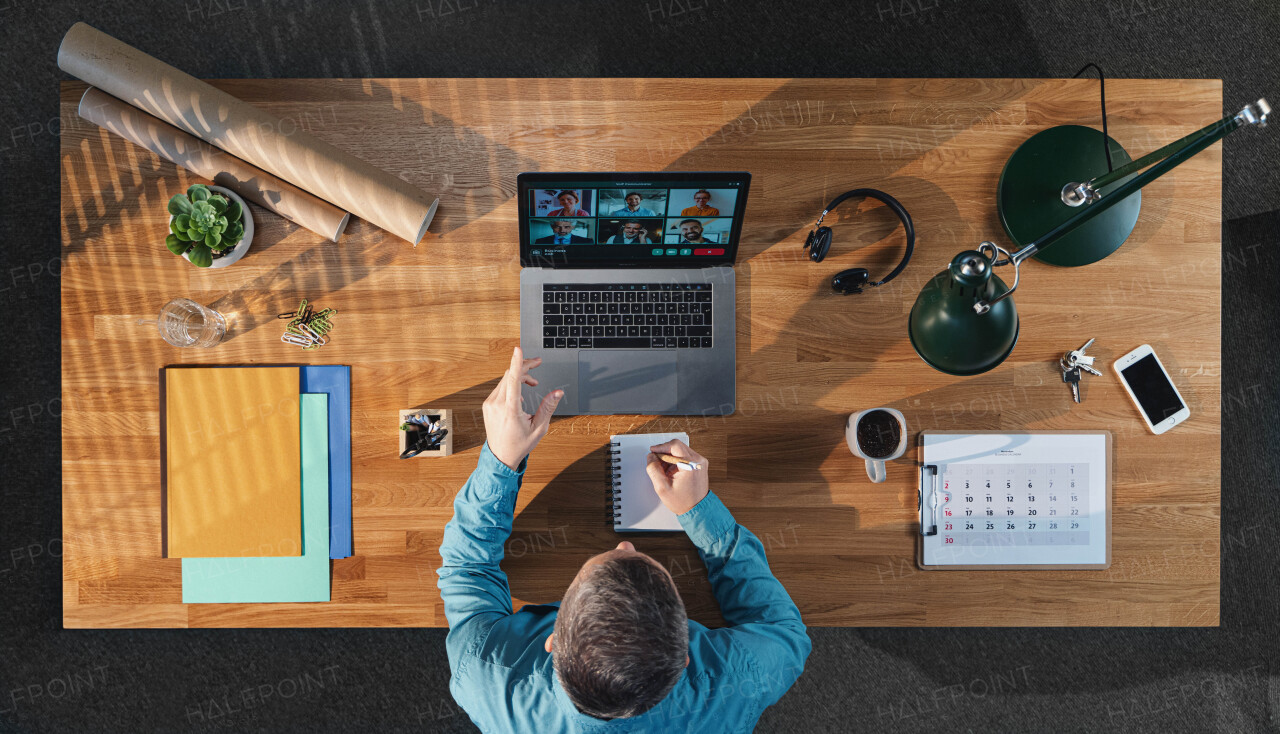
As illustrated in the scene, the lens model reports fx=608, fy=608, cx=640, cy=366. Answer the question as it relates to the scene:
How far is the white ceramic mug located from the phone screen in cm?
57

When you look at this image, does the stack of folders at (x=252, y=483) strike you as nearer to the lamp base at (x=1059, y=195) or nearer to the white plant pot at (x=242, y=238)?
the white plant pot at (x=242, y=238)

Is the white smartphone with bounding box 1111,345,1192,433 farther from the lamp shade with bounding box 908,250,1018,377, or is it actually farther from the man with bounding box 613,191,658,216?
the man with bounding box 613,191,658,216

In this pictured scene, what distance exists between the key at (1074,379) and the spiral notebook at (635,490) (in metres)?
0.91

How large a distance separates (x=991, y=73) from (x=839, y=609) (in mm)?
1990

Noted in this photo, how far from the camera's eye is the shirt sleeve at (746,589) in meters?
1.27

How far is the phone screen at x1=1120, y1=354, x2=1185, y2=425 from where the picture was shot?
141cm

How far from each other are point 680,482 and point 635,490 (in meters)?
0.14

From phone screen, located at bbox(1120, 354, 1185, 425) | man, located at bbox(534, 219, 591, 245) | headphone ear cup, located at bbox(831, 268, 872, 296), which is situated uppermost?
man, located at bbox(534, 219, 591, 245)

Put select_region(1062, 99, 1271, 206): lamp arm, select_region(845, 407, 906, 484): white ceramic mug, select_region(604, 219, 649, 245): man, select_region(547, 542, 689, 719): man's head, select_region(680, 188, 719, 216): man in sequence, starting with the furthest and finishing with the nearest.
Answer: select_region(845, 407, 906, 484): white ceramic mug < select_region(604, 219, 649, 245): man < select_region(680, 188, 719, 216): man < select_region(547, 542, 689, 719): man's head < select_region(1062, 99, 1271, 206): lamp arm

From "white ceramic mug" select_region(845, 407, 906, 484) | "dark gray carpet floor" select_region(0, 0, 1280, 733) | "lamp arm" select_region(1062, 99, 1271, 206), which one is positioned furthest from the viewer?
"dark gray carpet floor" select_region(0, 0, 1280, 733)

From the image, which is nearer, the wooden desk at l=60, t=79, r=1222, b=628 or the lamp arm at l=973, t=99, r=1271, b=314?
the lamp arm at l=973, t=99, r=1271, b=314

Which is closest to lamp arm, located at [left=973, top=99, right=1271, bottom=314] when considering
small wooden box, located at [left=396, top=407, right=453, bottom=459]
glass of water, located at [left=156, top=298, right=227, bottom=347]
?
small wooden box, located at [left=396, top=407, right=453, bottom=459]

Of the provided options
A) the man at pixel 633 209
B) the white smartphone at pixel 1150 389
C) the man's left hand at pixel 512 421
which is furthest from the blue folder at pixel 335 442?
the white smartphone at pixel 1150 389

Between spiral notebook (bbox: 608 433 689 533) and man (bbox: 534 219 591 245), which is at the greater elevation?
man (bbox: 534 219 591 245)
